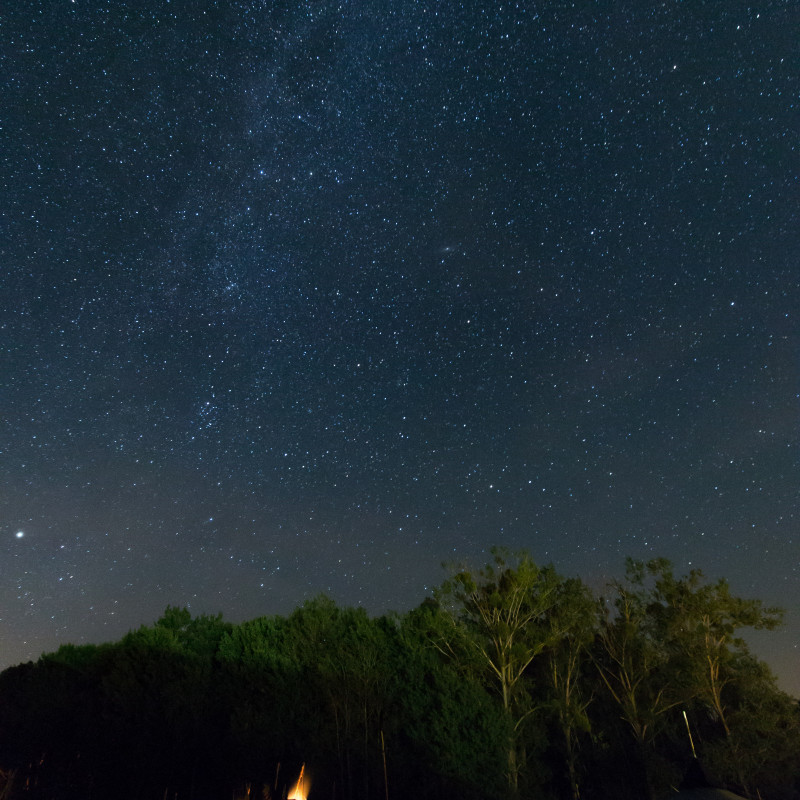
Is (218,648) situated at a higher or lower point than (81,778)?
higher

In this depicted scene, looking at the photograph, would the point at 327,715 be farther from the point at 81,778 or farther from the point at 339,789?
the point at 81,778

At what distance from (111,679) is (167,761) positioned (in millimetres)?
5822

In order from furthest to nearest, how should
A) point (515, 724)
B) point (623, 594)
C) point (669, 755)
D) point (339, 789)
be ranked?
point (669, 755), point (623, 594), point (339, 789), point (515, 724)

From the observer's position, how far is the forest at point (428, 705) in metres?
30.1

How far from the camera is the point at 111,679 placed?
34375 mm

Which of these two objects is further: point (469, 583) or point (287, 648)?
point (287, 648)

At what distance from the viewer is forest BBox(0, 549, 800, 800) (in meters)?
30.1

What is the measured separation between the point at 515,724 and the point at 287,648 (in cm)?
1381

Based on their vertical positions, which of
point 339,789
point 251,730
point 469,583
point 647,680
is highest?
point 469,583

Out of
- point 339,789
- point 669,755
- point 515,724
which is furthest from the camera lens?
point 669,755

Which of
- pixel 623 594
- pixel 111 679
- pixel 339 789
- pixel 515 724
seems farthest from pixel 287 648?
pixel 623 594

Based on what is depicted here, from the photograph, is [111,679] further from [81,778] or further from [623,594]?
[623,594]

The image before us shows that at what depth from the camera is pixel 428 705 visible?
30797 mm

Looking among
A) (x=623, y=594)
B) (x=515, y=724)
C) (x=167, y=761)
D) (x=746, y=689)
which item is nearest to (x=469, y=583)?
(x=515, y=724)
